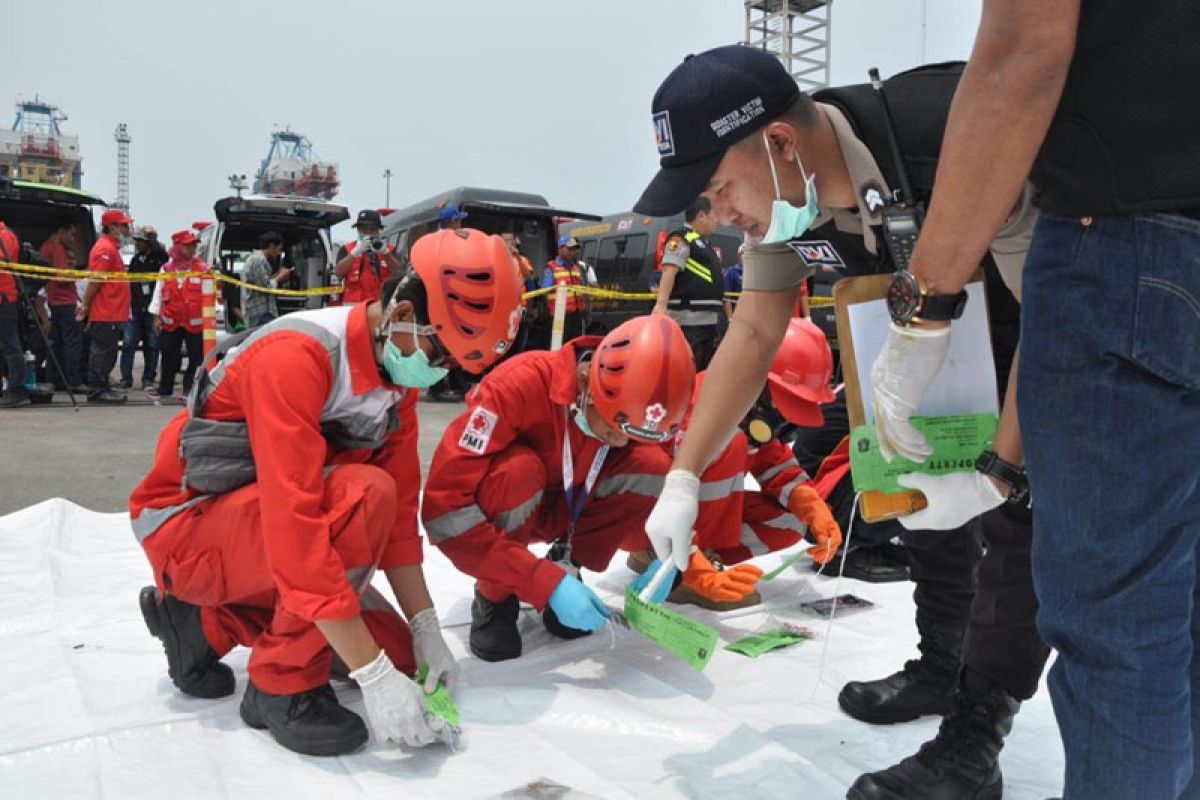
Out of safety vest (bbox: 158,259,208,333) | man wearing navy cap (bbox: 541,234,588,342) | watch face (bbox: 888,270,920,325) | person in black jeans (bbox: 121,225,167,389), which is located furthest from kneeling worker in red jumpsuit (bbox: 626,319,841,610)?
person in black jeans (bbox: 121,225,167,389)

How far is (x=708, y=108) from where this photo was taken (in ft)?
4.64

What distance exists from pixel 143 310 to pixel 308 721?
800 centimetres

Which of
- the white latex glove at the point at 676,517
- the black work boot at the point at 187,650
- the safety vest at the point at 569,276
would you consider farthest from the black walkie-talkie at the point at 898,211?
the safety vest at the point at 569,276

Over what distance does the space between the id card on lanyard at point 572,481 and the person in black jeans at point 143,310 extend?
6968 millimetres

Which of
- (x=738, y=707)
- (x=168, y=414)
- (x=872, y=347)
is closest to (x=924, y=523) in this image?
(x=872, y=347)

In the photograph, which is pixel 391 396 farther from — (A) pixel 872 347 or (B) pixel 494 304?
(A) pixel 872 347

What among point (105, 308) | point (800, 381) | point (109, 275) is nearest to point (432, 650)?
point (800, 381)

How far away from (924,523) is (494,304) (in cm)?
99

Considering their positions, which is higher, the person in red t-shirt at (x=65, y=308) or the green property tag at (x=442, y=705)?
the person in red t-shirt at (x=65, y=308)

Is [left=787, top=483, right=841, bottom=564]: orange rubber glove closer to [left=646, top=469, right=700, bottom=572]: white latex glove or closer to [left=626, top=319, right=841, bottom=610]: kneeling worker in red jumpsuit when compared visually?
[left=626, top=319, right=841, bottom=610]: kneeling worker in red jumpsuit

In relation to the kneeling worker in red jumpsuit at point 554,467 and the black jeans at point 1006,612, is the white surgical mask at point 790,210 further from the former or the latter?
the kneeling worker in red jumpsuit at point 554,467

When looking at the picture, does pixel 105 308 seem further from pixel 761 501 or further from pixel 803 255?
pixel 803 255

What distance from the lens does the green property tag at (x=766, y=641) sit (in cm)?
232

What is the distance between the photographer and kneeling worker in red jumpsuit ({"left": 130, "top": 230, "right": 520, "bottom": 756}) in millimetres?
1688
